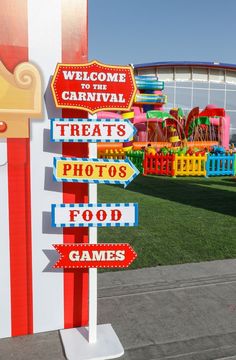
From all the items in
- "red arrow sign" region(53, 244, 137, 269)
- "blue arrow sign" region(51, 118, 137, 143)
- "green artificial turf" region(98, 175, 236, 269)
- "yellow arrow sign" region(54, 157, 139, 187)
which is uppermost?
"blue arrow sign" region(51, 118, 137, 143)

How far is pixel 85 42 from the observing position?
2.54m

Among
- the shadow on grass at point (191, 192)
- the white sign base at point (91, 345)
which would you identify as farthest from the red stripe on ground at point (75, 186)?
the shadow on grass at point (191, 192)

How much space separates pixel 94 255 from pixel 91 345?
27.1 inches

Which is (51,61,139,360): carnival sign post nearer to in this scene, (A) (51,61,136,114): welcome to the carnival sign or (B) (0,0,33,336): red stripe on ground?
(A) (51,61,136,114): welcome to the carnival sign

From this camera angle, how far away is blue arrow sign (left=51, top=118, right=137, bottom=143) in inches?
94.8

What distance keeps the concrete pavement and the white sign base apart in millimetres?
56

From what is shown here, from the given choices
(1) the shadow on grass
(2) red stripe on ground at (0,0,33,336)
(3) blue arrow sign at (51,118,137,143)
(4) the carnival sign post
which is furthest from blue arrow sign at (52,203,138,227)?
(1) the shadow on grass

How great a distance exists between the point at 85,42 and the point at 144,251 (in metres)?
2.96

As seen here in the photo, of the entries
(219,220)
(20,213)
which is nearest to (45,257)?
(20,213)

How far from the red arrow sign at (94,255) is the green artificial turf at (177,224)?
1752 millimetres

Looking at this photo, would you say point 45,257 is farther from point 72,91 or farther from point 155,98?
point 155,98

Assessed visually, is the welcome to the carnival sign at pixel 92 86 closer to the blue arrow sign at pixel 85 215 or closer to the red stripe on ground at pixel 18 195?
the red stripe on ground at pixel 18 195

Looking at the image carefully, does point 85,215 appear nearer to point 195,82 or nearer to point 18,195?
point 18,195

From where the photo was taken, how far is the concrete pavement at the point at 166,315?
2.58m
